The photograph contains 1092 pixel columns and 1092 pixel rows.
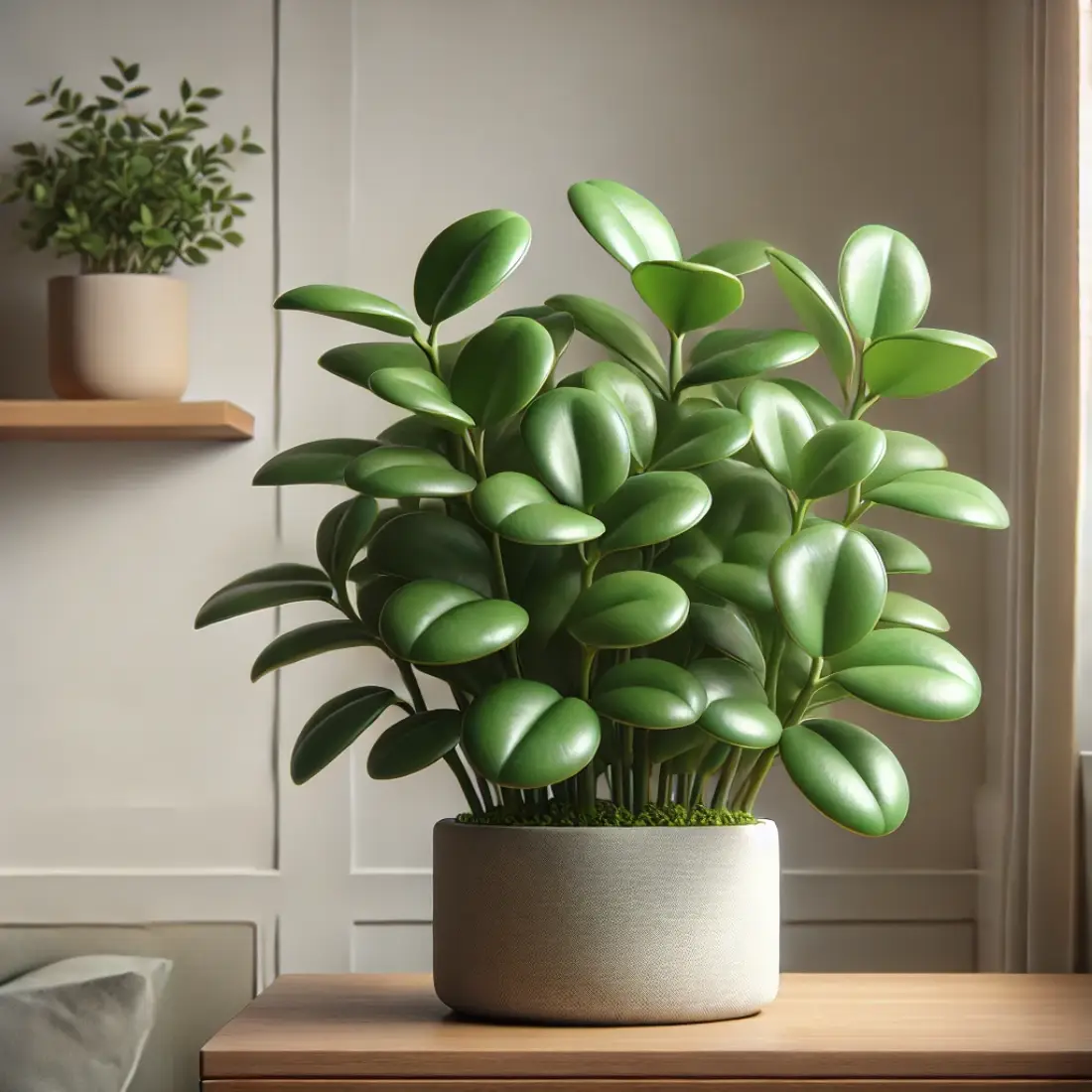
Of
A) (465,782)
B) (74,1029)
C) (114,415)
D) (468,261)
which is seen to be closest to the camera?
(468,261)

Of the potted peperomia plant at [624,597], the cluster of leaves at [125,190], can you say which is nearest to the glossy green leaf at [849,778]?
the potted peperomia plant at [624,597]

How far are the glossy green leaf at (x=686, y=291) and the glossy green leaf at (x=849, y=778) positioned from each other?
13.6 inches

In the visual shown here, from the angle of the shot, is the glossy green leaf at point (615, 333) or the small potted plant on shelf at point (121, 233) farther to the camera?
the small potted plant on shelf at point (121, 233)

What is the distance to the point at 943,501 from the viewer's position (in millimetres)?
1101

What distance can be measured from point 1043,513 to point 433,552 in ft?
2.88

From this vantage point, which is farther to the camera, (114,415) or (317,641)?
(114,415)

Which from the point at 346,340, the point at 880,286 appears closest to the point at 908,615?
the point at 880,286

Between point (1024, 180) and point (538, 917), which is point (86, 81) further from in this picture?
point (538, 917)

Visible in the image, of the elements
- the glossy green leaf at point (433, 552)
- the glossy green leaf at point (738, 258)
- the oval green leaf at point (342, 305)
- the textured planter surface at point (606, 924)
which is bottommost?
the textured planter surface at point (606, 924)

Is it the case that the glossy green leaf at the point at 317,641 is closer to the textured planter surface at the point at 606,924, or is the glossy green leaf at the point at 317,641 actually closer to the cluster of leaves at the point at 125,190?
the textured planter surface at the point at 606,924

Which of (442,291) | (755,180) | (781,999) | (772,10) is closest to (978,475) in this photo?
(755,180)

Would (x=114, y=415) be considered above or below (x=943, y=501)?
above

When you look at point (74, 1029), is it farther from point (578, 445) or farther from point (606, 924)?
point (578, 445)

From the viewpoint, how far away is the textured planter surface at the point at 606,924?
43.2 inches
